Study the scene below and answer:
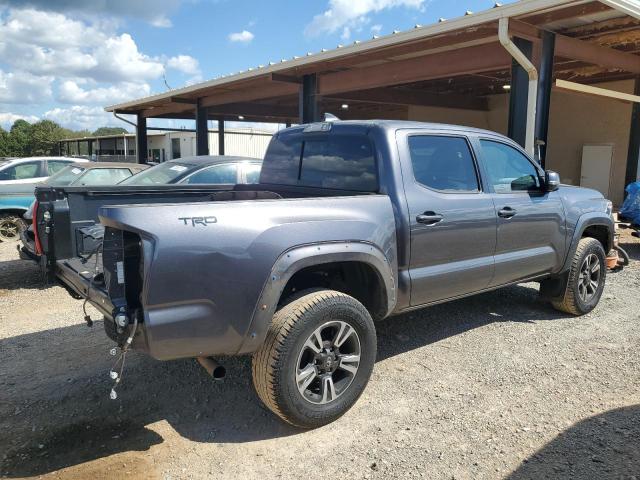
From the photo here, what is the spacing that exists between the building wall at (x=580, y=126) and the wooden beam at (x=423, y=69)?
6416 mm

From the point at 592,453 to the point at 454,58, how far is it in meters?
8.63

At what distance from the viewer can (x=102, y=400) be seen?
3713 millimetres

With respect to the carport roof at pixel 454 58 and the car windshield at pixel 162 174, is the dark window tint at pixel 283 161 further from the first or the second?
the carport roof at pixel 454 58

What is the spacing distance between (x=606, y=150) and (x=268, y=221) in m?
16.8

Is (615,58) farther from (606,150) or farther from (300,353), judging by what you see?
(300,353)

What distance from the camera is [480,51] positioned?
9.77m

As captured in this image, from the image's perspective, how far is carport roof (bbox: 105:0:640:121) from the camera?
804cm

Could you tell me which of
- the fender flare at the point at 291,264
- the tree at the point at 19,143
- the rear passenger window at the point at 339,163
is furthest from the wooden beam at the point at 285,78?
the tree at the point at 19,143

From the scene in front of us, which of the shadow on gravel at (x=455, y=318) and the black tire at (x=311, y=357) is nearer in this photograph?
the black tire at (x=311, y=357)

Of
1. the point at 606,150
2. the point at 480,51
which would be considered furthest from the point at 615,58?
the point at 606,150

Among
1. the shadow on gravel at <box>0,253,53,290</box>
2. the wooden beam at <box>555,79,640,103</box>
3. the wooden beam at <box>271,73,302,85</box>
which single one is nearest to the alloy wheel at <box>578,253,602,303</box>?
the wooden beam at <box>555,79,640,103</box>

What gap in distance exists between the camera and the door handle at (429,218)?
12.4ft

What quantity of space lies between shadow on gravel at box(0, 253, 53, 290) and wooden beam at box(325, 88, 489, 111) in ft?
33.6

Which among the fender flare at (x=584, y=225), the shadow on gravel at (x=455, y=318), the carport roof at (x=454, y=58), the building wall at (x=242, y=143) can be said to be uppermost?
the carport roof at (x=454, y=58)
